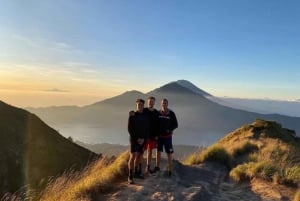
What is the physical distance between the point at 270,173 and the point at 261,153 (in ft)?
15.4

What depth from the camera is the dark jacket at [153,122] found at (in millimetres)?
11627

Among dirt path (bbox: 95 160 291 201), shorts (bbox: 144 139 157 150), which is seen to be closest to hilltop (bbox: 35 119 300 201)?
dirt path (bbox: 95 160 291 201)

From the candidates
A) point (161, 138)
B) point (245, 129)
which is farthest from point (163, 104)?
point (245, 129)

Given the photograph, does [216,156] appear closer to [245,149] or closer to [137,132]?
[245,149]

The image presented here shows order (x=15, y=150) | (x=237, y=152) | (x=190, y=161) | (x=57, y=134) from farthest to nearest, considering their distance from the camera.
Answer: (x=57, y=134) → (x=15, y=150) → (x=237, y=152) → (x=190, y=161)

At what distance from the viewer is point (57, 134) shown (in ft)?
229

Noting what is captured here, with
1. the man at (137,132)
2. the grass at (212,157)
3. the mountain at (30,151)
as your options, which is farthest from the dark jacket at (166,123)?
the mountain at (30,151)

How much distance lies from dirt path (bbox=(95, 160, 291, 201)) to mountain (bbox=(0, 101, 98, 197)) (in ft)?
135

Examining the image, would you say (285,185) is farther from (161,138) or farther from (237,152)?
(237,152)

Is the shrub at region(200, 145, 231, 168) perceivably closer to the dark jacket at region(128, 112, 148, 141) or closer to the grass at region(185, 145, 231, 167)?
the grass at region(185, 145, 231, 167)

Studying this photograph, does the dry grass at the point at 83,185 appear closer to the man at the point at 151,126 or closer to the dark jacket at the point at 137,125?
the man at the point at 151,126

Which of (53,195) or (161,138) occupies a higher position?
(161,138)

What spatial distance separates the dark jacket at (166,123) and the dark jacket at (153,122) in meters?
0.12

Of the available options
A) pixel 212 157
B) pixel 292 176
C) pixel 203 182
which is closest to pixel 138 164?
pixel 203 182
